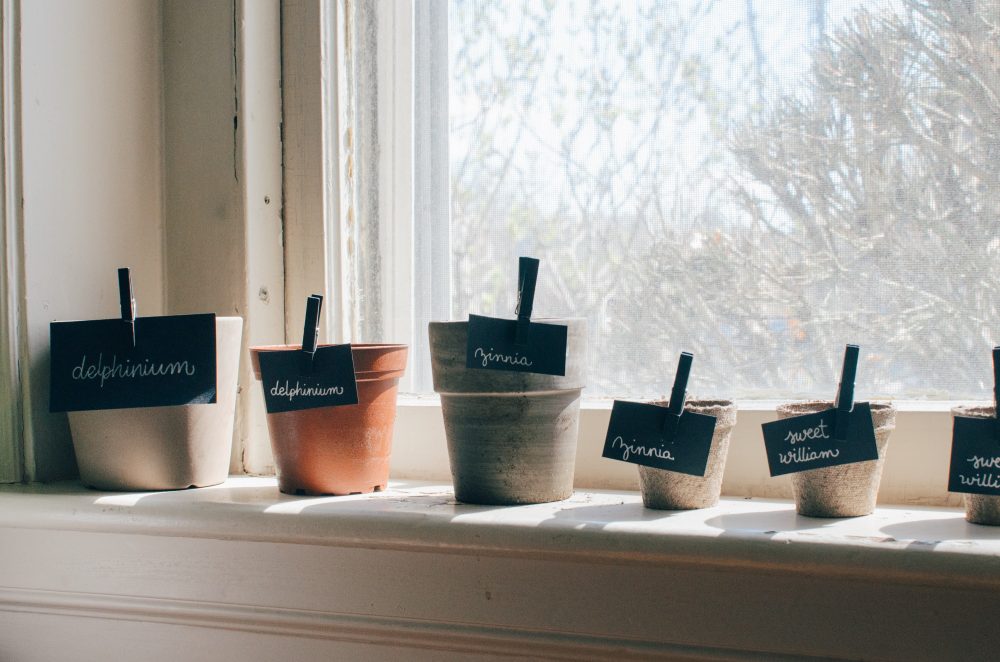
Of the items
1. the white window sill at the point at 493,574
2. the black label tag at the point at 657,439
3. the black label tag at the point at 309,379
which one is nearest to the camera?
the white window sill at the point at 493,574

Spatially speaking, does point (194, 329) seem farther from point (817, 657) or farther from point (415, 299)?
point (817, 657)

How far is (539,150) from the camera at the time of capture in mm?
1100

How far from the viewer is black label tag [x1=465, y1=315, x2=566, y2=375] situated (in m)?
0.88

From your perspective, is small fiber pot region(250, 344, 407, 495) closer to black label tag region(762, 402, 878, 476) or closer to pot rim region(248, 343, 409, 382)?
pot rim region(248, 343, 409, 382)

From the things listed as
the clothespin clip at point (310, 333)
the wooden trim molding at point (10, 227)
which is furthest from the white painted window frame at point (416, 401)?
the wooden trim molding at point (10, 227)

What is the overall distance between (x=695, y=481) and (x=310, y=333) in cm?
46

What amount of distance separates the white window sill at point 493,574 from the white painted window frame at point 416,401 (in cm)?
5

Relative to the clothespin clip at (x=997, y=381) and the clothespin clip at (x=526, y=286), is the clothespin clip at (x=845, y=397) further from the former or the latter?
the clothespin clip at (x=526, y=286)

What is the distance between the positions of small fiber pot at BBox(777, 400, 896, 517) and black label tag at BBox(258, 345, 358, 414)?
485 millimetres

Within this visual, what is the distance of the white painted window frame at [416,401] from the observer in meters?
0.94

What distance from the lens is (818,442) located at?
0.80 metres

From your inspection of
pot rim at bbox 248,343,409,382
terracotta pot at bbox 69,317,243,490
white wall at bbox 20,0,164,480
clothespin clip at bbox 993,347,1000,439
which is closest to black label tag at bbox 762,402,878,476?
clothespin clip at bbox 993,347,1000,439

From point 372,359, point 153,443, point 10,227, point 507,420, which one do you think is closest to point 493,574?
point 507,420

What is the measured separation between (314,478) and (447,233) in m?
0.38
